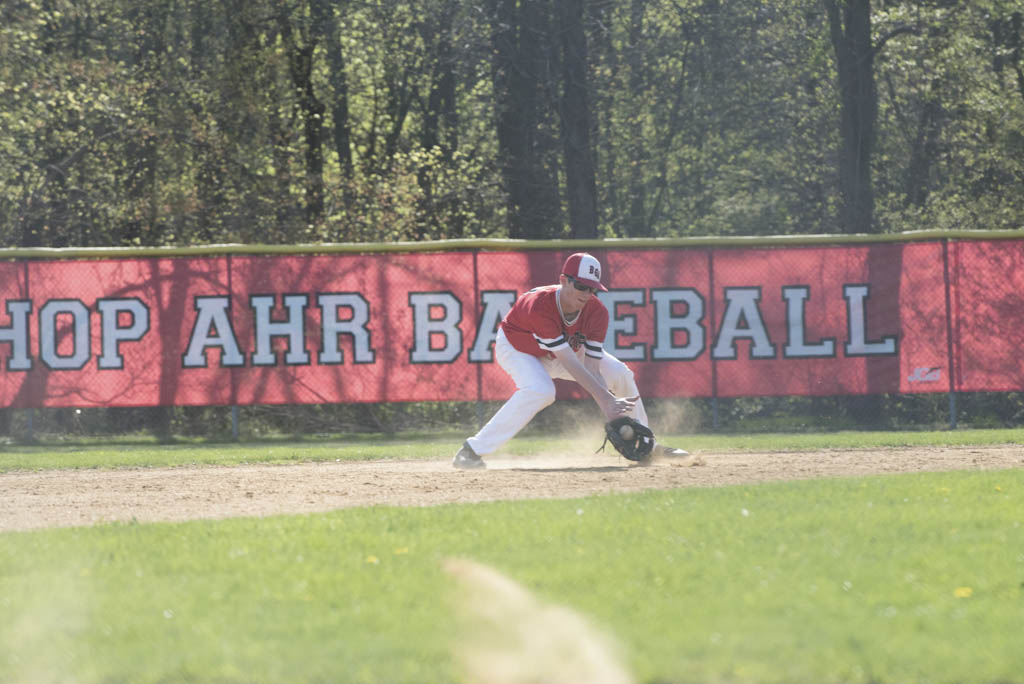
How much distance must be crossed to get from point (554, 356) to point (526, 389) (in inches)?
17.1

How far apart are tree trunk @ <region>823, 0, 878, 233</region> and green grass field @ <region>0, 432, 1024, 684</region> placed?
16.4m

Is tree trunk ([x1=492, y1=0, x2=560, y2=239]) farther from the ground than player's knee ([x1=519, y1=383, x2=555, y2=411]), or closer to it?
farther from the ground

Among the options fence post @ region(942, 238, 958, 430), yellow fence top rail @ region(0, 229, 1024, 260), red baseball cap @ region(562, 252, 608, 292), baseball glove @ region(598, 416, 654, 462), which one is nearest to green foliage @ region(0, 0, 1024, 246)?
yellow fence top rail @ region(0, 229, 1024, 260)

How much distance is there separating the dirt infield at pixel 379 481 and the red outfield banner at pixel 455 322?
3403mm

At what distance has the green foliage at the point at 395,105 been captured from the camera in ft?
72.9

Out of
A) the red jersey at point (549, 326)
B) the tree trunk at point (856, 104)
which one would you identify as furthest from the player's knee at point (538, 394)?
the tree trunk at point (856, 104)

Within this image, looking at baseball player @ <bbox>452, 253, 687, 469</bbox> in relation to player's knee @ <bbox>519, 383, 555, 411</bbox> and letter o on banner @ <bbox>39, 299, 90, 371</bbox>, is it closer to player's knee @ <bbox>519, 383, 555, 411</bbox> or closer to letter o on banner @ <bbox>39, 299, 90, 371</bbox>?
player's knee @ <bbox>519, 383, 555, 411</bbox>

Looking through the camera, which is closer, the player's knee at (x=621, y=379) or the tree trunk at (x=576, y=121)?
the player's knee at (x=621, y=379)

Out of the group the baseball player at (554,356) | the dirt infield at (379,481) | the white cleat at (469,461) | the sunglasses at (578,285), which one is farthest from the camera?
the white cleat at (469,461)

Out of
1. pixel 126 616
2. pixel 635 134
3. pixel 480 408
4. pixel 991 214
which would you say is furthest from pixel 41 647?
pixel 635 134

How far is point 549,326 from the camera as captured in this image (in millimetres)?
11148

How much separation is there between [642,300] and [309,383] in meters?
4.41

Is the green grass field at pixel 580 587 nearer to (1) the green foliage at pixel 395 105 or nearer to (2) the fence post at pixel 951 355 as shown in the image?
(2) the fence post at pixel 951 355

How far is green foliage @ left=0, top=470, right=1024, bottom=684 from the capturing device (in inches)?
195
